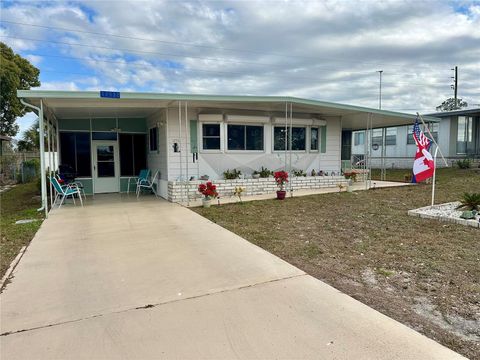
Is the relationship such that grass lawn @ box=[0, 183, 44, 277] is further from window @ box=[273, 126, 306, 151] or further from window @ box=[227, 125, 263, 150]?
window @ box=[273, 126, 306, 151]

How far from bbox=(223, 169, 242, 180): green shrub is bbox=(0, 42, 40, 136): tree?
599 inches

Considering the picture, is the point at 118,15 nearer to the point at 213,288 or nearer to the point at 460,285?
the point at 213,288

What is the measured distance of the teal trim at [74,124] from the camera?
1136 centimetres

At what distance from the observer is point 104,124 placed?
1173 centimetres

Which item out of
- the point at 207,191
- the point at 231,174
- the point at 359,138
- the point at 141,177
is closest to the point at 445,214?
the point at 207,191

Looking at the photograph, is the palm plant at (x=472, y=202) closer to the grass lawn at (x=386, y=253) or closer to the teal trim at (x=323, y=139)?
the grass lawn at (x=386, y=253)

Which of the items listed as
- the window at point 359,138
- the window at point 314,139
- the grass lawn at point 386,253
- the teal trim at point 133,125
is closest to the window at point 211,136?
the grass lawn at point 386,253

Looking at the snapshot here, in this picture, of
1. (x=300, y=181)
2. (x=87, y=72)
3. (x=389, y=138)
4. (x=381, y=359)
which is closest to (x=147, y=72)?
(x=87, y=72)

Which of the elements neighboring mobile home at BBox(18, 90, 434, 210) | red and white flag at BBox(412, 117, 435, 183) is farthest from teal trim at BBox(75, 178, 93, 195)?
red and white flag at BBox(412, 117, 435, 183)

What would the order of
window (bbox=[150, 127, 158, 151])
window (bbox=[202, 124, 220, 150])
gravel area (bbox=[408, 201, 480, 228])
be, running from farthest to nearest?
window (bbox=[150, 127, 158, 151])
window (bbox=[202, 124, 220, 150])
gravel area (bbox=[408, 201, 480, 228])

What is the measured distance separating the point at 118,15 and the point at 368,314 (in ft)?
37.5

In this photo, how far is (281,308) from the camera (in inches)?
120

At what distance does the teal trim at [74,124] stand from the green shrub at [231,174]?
4944 mm

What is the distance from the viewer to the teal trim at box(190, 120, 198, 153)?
10492mm
